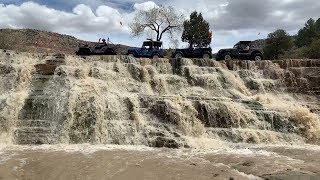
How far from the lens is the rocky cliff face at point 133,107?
15.8 m

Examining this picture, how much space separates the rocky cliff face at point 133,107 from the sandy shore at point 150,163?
4.42 feet

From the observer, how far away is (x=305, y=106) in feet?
68.2

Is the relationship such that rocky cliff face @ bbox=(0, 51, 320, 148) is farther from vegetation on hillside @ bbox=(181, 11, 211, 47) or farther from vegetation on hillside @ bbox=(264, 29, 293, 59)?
vegetation on hillside @ bbox=(181, 11, 211, 47)

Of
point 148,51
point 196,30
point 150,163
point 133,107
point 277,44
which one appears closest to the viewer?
point 150,163

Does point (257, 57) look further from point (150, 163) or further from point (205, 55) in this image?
point (150, 163)

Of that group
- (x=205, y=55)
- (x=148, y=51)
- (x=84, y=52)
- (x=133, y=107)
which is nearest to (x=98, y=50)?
(x=84, y=52)

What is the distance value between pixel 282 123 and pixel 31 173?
11421 mm

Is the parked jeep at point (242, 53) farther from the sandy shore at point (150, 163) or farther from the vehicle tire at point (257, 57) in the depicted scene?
the sandy shore at point (150, 163)

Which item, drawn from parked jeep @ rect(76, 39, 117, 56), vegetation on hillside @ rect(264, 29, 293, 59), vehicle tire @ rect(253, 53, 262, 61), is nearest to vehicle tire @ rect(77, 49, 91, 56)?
parked jeep @ rect(76, 39, 117, 56)

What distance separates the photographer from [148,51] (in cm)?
2880

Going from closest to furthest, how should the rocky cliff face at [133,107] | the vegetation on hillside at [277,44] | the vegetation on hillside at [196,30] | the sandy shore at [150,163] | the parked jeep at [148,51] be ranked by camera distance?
the sandy shore at [150,163], the rocky cliff face at [133,107], the parked jeep at [148,51], the vegetation on hillside at [277,44], the vegetation on hillside at [196,30]

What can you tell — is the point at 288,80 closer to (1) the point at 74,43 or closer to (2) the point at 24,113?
(2) the point at 24,113

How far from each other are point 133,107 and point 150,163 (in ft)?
18.0

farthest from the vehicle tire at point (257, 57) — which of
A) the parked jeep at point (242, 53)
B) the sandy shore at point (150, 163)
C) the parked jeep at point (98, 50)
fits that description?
the sandy shore at point (150, 163)
